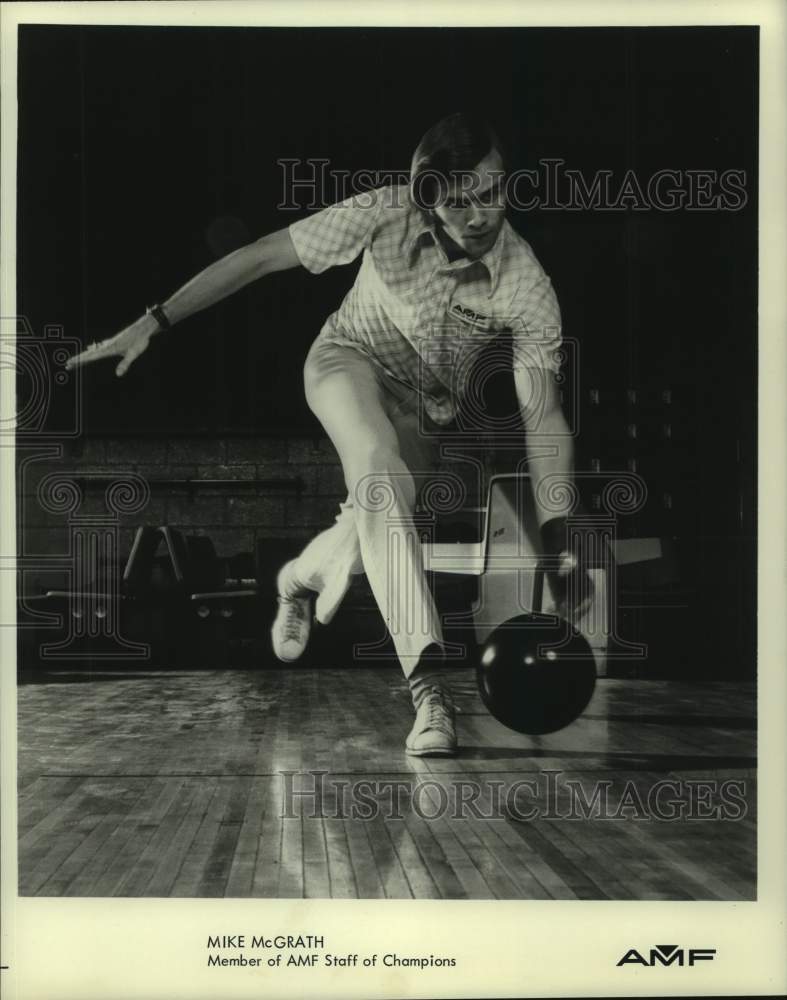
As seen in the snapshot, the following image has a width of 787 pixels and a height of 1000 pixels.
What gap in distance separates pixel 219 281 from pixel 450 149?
0.94 m

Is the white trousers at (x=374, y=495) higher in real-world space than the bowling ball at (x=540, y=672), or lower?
higher

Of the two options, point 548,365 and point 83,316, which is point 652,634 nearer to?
point 548,365

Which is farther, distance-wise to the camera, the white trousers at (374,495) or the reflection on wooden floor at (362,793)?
the white trousers at (374,495)

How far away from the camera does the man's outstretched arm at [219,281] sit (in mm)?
4051

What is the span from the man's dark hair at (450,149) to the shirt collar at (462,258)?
0.14 m

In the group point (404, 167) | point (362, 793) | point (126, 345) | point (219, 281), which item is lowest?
point (362, 793)

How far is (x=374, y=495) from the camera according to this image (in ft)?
13.4

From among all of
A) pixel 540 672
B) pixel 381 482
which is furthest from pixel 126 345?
pixel 540 672

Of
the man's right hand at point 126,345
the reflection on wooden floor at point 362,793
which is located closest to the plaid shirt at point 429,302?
the man's right hand at point 126,345

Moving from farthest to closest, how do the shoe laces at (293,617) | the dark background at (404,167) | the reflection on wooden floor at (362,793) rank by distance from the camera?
the shoe laces at (293,617) → the dark background at (404,167) → the reflection on wooden floor at (362,793)

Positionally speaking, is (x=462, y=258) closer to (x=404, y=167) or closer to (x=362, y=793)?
(x=404, y=167)

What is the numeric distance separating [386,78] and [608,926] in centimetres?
286

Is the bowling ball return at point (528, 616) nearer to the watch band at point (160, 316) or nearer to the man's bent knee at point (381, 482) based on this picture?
the man's bent knee at point (381, 482)

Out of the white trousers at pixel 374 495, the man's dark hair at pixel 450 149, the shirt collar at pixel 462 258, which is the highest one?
the man's dark hair at pixel 450 149
